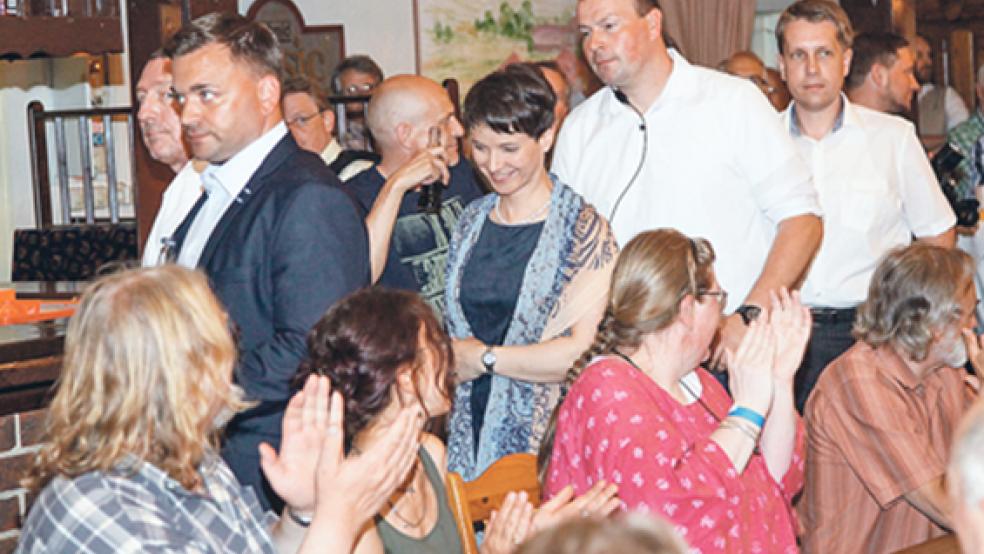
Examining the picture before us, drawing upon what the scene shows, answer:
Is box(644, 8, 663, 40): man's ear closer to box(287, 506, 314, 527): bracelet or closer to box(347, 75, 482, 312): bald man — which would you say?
box(347, 75, 482, 312): bald man

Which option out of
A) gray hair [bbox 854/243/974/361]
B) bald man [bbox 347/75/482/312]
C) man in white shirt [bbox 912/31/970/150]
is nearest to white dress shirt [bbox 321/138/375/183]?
bald man [bbox 347/75/482/312]

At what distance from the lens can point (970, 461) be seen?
1.47 meters

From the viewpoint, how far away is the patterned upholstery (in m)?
6.67

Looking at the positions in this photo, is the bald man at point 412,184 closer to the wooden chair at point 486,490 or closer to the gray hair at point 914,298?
the wooden chair at point 486,490

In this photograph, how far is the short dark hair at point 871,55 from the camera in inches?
211

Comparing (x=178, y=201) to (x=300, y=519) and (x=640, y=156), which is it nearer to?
(x=640, y=156)

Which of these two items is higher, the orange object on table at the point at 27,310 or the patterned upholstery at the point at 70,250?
the orange object on table at the point at 27,310

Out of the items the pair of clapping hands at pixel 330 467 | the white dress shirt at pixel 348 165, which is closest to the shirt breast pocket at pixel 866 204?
the white dress shirt at pixel 348 165

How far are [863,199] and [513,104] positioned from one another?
1.43 metres

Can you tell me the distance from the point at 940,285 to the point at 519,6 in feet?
19.6

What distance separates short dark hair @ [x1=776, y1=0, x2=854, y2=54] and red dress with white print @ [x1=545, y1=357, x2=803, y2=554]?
189cm

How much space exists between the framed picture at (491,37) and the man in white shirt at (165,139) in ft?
14.7

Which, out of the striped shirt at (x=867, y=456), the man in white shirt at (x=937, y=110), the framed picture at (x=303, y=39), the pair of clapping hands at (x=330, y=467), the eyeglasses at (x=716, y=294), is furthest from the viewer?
the man in white shirt at (x=937, y=110)

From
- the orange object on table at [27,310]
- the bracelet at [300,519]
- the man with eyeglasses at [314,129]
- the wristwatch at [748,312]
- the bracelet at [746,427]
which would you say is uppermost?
the man with eyeglasses at [314,129]
